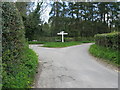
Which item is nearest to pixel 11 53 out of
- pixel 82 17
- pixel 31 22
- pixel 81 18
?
pixel 31 22

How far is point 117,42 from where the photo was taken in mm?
6434

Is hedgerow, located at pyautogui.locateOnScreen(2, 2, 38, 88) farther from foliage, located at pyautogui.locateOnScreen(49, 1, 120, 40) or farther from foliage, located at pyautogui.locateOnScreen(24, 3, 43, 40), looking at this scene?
foliage, located at pyautogui.locateOnScreen(49, 1, 120, 40)

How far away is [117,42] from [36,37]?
20.2 meters

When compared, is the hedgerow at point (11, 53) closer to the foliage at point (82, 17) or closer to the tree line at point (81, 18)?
the tree line at point (81, 18)

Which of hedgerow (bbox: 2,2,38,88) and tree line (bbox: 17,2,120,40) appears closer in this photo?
hedgerow (bbox: 2,2,38,88)

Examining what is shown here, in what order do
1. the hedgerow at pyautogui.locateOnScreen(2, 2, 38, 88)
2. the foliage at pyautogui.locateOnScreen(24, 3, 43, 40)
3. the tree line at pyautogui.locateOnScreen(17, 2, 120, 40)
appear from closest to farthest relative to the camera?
the hedgerow at pyautogui.locateOnScreen(2, 2, 38, 88) → the foliage at pyautogui.locateOnScreen(24, 3, 43, 40) → the tree line at pyautogui.locateOnScreen(17, 2, 120, 40)

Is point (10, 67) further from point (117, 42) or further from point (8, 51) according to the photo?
point (117, 42)

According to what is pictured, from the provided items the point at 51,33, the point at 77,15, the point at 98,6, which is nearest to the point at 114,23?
the point at 98,6

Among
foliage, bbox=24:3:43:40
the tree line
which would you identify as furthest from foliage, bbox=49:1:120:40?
foliage, bbox=24:3:43:40

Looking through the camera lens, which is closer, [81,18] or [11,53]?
[11,53]

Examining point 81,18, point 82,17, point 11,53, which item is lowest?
point 11,53

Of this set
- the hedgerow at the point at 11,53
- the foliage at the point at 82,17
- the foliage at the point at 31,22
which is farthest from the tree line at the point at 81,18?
the hedgerow at the point at 11,53

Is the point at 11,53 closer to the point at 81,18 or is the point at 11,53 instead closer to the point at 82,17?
the point at 81,18

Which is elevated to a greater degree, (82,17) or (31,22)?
(82,17)
